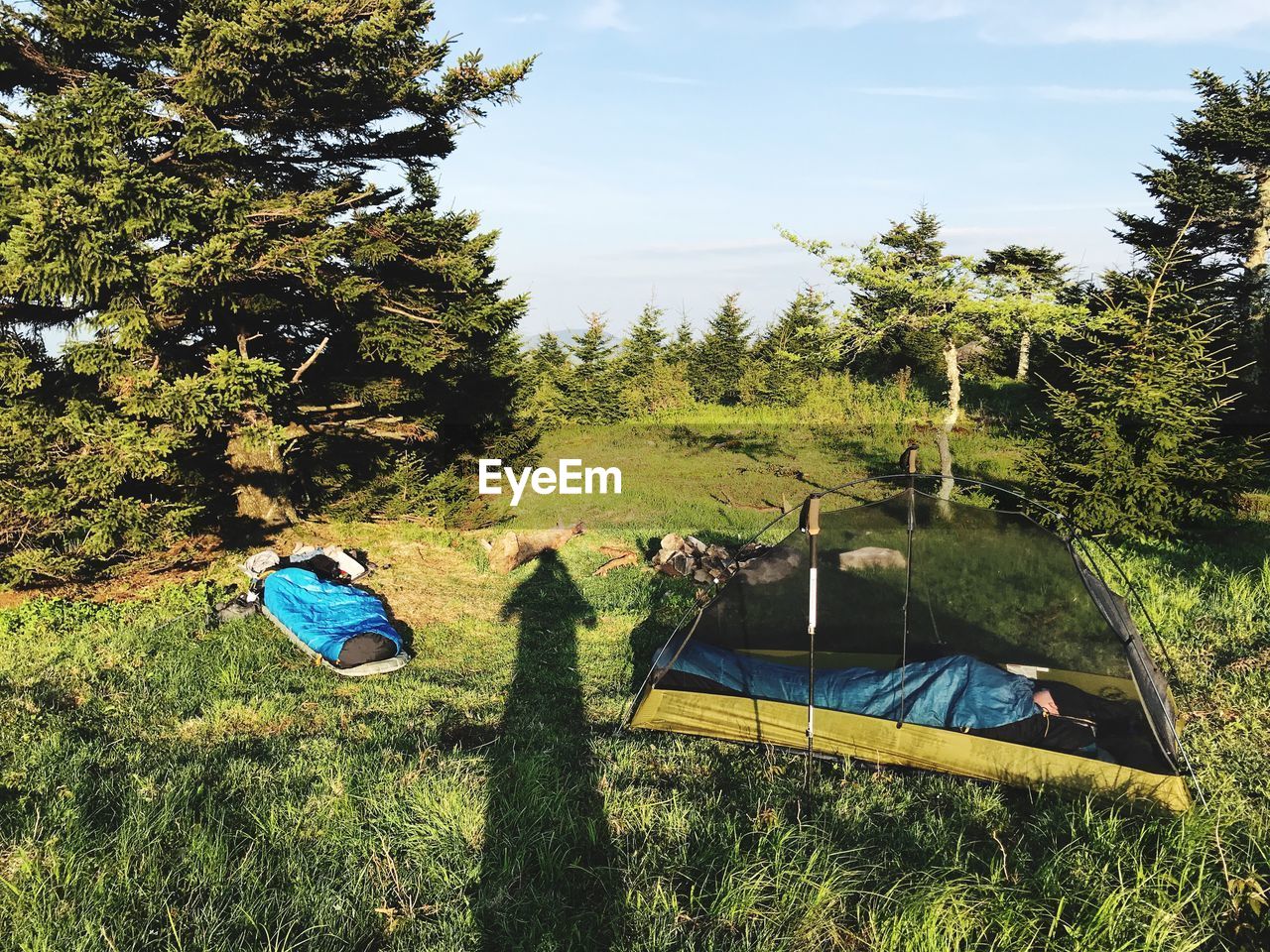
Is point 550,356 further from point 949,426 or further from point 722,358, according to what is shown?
point 949,426

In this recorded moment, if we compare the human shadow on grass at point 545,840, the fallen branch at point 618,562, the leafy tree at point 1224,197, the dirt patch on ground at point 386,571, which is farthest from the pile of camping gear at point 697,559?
the leafy tree at point 1224,197

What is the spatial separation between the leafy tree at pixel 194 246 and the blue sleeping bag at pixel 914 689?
21.9 ft

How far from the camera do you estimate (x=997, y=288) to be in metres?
11.9

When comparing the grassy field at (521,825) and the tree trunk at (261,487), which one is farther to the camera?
the tree trunk at (261,487)

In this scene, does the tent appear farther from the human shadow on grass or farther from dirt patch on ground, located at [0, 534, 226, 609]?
dirt patch on ground, located at [0, 534, 226, 609]

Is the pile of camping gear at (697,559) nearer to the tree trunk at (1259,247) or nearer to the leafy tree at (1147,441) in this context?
the leafy tree at (1147,441)

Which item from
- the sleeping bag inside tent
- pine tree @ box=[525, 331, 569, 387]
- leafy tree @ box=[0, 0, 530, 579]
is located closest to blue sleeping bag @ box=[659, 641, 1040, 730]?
the sleeping bag inside tent

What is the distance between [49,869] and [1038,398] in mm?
Answer: 24126

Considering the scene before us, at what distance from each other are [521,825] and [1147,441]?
10.4m

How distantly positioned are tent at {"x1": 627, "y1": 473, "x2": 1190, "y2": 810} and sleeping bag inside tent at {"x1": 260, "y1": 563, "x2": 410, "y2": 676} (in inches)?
105

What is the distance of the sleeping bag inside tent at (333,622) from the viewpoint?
6.27m

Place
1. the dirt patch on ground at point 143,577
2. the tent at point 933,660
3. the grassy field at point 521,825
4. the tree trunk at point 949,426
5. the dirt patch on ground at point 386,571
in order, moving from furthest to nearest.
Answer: the tree trunk at point 949,426 < the dirt patch on ground at point 386,571 < the dirt patch on ground at point 143,577 < the tent at point 933,660 < the grassy field at point 521,825

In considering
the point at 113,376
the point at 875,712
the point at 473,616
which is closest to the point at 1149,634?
the point at 875,712

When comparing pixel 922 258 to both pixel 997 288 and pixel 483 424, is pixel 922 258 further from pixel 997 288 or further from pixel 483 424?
pixel 483 424
